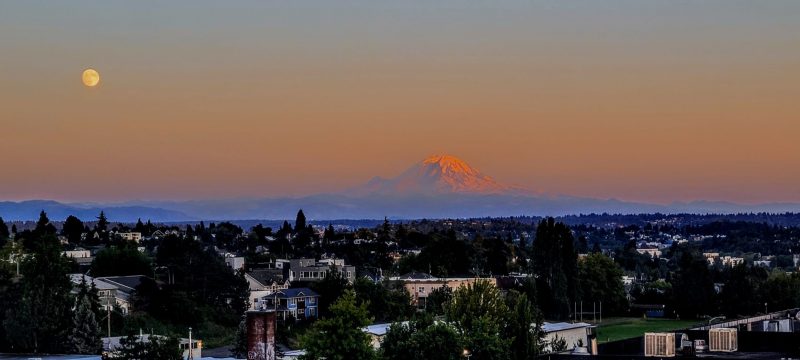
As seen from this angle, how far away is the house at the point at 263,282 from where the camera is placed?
435 ft

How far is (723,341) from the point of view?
173 feet

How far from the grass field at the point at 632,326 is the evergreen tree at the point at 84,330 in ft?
154

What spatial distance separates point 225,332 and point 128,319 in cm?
901

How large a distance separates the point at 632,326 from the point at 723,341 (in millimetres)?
78446

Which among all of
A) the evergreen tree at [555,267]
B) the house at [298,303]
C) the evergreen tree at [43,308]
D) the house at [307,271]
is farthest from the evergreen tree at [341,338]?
the house at [307,271]

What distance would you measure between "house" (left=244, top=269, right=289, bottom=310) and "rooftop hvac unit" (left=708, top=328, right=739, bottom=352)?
Answer: 77.9m

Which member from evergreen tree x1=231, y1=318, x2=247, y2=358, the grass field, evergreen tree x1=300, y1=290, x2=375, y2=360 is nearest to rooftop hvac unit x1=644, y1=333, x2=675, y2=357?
evergreen tree x1=300, y1=290, x2=375, y2=360

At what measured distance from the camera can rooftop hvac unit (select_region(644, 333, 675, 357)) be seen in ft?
165

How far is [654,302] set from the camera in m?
158

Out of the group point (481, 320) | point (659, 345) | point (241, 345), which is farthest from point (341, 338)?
point (241, 345)

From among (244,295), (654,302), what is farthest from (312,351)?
(654,302)

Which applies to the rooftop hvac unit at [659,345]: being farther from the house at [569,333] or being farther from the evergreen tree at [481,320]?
the house at [569,333]

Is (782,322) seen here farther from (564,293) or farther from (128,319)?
(564,293)

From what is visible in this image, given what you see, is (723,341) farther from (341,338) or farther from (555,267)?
(555,267)
